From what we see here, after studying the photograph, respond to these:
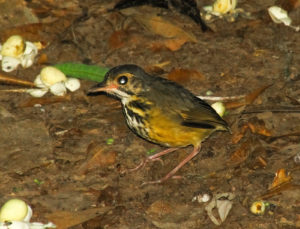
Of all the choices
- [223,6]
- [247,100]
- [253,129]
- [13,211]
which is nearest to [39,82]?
[13,211]

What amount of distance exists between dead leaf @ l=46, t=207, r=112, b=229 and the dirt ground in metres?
0.01

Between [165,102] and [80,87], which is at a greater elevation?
[165,102]

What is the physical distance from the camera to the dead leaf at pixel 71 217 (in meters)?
7.05

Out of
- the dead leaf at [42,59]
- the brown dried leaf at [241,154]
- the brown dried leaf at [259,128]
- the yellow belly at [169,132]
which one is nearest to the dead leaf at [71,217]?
the yellow belly at [169,132]

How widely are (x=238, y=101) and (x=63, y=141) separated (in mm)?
2465

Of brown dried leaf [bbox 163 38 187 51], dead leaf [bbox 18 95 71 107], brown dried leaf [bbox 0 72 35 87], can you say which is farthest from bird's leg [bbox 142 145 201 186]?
brown dried leaf [bbox 0 72 35 87]

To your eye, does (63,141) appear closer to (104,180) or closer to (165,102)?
(104,180)

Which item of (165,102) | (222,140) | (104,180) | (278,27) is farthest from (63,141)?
(278,27)

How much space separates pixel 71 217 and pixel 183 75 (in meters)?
3.17

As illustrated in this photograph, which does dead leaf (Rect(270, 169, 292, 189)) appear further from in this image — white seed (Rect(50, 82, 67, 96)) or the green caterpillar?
white seed (Rect(50, 82, 67, 96))

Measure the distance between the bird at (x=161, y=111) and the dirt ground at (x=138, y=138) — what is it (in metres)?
0.39

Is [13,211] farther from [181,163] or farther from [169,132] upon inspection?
[181,163]

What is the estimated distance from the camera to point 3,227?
22.0 ft

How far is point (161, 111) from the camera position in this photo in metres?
7.65
